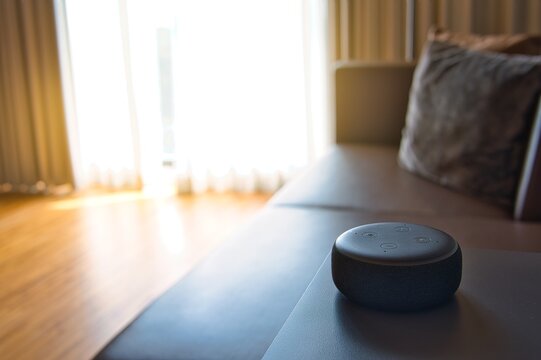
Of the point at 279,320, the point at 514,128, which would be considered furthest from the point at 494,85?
the point at 279,320

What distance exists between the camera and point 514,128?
169 centimetres

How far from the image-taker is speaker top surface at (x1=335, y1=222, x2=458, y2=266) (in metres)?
0.69

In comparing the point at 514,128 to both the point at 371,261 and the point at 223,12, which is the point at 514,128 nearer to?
the point at 371,261

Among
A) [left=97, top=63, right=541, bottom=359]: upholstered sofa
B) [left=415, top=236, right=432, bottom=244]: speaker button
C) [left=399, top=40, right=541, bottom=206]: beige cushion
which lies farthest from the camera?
[left=399, top=40, right=541, bottom=206]: beige cushion

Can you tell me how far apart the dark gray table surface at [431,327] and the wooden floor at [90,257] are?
49.5 inches

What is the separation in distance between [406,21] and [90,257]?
1.77 m

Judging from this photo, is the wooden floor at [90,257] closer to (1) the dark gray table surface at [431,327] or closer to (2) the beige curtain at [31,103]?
(2) the beige curtain at [31,103]

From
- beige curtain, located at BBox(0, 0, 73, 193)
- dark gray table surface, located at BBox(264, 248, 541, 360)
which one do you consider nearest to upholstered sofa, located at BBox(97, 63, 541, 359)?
dark gray table surface, located at BBox(264, 248, 541, 360)

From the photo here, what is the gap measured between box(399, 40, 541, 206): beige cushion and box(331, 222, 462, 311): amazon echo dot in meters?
1.05

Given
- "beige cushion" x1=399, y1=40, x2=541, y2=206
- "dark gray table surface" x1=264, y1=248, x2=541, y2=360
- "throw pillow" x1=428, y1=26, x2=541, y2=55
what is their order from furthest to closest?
"throw pillow" x1=428, y1=26, x2=541, y2=55
"beige cushion" x1=399, y1=40, x2=541, y2=206
"dark gray table surface" x1=264, y1=248, x2=541, y2=360

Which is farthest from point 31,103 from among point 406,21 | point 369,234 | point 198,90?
point 369,234

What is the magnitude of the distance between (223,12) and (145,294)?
5.51 feet

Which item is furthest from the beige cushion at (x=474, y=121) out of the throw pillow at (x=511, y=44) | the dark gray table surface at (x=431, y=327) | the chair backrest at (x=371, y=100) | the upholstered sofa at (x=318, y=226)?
the dark gray table surface at (x=431, y=327)

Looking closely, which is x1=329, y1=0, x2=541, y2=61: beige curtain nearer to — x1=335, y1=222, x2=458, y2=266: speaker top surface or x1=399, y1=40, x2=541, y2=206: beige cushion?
x1=399, y1=40, x2=541, y2=206: beige cushion
